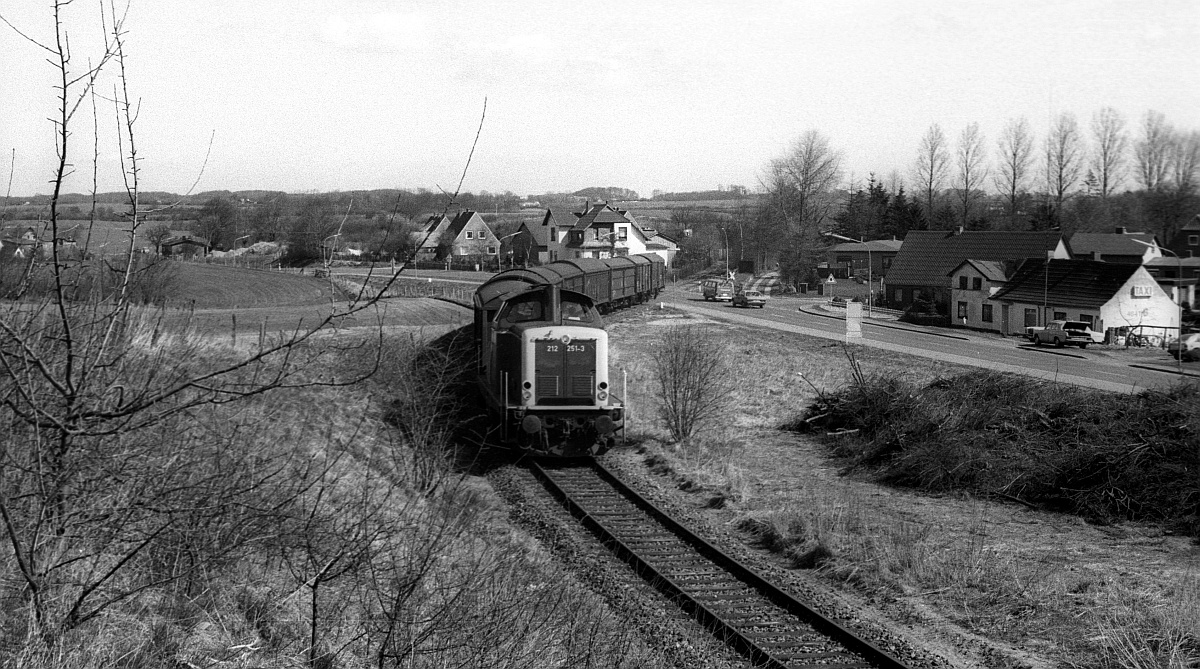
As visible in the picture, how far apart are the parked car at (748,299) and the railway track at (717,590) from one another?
45.1 m

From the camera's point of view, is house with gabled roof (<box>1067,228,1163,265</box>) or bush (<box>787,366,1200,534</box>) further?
bush (<box>787,366,1200,534</box>)

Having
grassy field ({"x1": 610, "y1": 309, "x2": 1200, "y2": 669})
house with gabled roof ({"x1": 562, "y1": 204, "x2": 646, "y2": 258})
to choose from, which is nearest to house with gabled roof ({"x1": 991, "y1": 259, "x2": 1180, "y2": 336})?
grassy field ({"x1": 610, "y1": 309, "x2": 1200, "y2": 669})

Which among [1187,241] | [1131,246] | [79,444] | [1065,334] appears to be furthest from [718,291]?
[79,444]

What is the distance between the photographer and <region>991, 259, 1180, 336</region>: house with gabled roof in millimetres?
18359

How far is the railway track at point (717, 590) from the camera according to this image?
9297 millimetres

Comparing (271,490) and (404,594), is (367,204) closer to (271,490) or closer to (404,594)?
(404,594)

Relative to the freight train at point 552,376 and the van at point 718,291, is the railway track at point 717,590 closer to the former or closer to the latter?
the freight train at point 552,376

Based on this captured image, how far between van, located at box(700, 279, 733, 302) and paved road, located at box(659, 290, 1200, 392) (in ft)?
6.59

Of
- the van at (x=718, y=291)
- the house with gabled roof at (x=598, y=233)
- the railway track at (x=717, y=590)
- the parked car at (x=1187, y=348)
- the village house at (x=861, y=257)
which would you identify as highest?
the house with gabled roof at (x=598, y=233)

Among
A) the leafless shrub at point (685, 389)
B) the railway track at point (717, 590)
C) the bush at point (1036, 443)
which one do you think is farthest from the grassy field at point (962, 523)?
the railway track at point (717, 590)

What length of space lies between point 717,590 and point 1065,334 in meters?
35.8

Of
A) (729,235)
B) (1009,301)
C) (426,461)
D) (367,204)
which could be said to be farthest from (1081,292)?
(729,235)

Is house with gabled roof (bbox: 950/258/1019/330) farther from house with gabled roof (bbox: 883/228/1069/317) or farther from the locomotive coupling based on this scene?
the locomotive coupling

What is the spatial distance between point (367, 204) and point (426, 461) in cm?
1046
